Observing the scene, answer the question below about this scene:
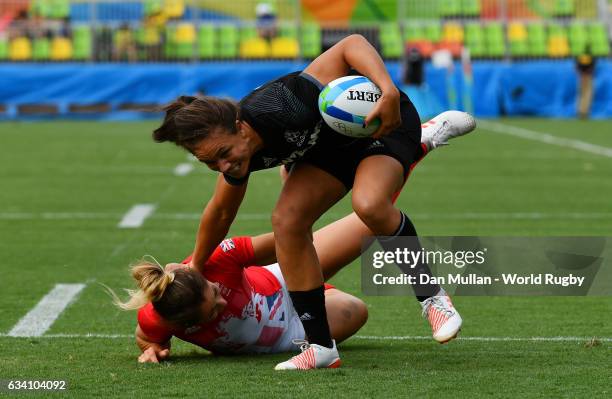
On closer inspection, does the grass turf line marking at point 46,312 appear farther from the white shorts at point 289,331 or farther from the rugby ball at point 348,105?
the rugby ball at point 348,105

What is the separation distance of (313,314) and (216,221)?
0.67 meters

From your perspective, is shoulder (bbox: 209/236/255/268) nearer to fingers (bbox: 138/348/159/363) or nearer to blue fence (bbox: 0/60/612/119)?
fingers (bbox: 138/348/159/363)

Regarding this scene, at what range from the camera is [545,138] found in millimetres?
23172

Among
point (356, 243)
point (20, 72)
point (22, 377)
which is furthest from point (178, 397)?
point (20, 72)

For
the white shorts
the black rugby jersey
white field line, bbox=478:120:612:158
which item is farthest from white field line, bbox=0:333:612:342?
white field line, bbox=478:120:612:158

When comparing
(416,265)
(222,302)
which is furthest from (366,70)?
(222,302)

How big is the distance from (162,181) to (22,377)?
10.4 m

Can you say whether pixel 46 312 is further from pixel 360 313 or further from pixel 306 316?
pixel 306 316

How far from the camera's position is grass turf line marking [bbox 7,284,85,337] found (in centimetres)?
681

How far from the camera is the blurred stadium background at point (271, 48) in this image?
30531mm

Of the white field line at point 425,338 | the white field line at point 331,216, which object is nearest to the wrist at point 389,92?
the white field line at point 425,338

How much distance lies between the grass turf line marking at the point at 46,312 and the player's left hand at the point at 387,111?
7.56 ft

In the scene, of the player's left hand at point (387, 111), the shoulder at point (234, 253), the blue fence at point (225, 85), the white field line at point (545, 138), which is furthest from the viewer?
the blue fence at point (225, 85)

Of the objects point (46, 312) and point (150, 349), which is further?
point (46, 312)
